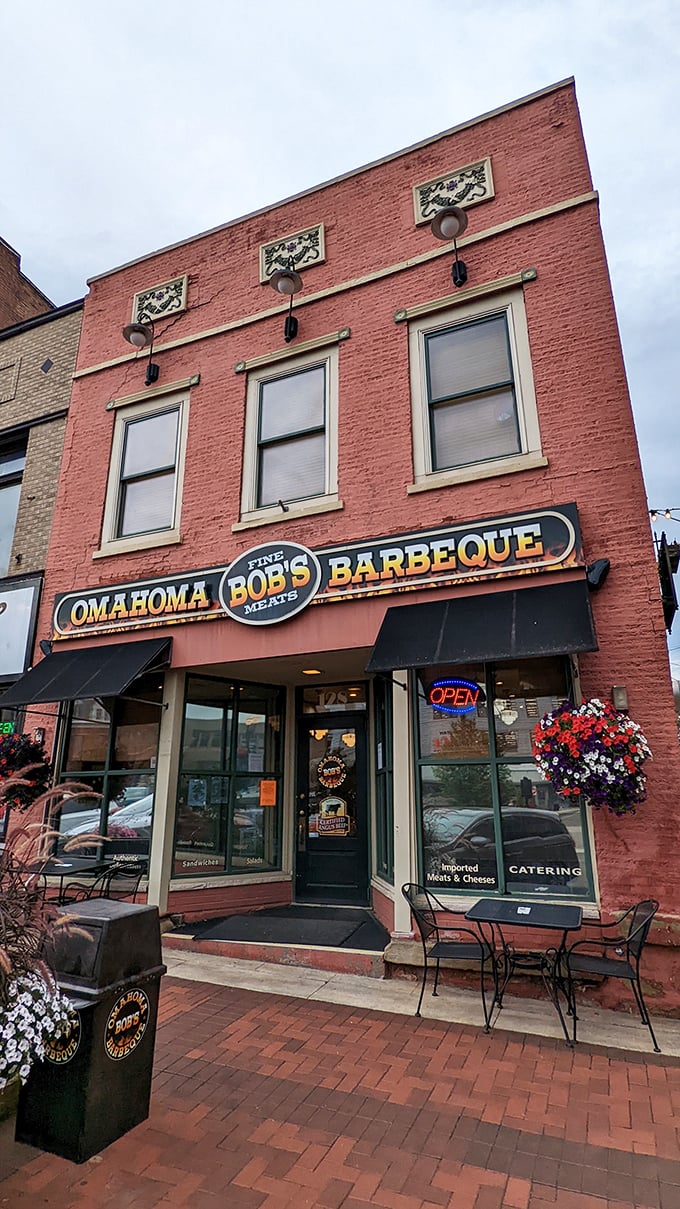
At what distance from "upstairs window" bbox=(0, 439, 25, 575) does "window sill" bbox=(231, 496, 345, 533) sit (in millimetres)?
4415

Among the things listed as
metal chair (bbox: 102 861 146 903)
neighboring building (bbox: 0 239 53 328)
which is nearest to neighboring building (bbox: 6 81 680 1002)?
metal chair (bbox: 102 861 146 903)

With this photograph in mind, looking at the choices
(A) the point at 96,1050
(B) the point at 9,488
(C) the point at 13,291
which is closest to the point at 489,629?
(A) the point at 96,1050

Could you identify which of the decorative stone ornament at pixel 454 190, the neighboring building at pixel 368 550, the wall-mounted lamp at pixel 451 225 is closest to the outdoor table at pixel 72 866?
the neighboring building at pixel 368 550

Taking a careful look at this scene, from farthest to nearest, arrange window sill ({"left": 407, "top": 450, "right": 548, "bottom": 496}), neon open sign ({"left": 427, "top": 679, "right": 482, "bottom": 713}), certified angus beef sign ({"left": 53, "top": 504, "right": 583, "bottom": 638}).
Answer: window sill ({"left": 407, "top": 450, "right": 548, "bottom": 496}), neon open sign ({"left": 427, "top": 679, "right": 482, "bottom": 713}), certified angus beef sign ({"left": 53, "top": 504, "right": 583, "bottom": 638})

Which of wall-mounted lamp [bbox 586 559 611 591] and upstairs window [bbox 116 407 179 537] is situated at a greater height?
upstairs window [bbox 116 407 179 537]

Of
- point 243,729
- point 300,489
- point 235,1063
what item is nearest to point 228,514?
point 300,489

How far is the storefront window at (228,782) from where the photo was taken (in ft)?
25.3

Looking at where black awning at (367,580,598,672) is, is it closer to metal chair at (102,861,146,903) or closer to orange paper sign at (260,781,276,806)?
orange paper sign at (260,781,276,806)

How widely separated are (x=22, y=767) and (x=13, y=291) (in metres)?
9.89

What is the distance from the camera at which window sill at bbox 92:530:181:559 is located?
806cm

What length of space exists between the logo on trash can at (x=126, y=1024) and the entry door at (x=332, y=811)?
488cm

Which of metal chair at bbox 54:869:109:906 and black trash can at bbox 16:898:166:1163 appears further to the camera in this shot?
metal chair at bbox 54:869:109:906

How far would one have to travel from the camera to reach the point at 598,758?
4980 millimetres

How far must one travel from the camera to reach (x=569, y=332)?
6.56m
